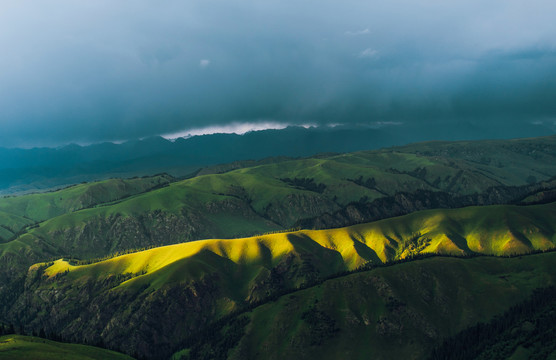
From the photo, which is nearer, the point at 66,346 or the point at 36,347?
the point at 36,347

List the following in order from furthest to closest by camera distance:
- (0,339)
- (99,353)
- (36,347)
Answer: (99,353), (0,339), (36,347)

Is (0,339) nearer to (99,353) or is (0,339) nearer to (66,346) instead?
(66,346)

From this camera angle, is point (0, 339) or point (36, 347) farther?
point (0, 339)

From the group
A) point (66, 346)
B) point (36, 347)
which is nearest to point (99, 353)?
point (66, 346)

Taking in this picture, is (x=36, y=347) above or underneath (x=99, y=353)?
above

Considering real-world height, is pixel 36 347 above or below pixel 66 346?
above

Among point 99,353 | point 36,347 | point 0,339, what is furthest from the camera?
point 99,353
